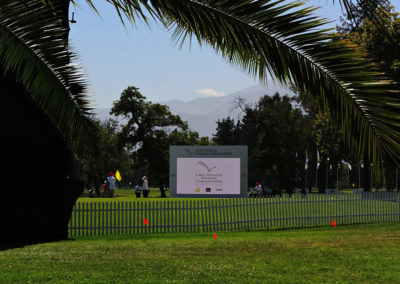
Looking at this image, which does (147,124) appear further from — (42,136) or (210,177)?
(42,136)

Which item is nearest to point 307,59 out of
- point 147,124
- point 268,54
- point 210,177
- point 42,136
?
point 268,54

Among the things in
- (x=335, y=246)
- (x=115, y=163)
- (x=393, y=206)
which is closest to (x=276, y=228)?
(x=393, y=206)

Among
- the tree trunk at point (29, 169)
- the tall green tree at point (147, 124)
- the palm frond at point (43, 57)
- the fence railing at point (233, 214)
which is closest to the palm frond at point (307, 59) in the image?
the palm frond at point (43, 57)

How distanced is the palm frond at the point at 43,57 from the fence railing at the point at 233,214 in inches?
441

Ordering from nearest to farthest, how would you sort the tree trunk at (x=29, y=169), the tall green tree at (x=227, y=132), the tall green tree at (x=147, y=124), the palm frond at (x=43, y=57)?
the palm frond at (x=43, y=57) → the tree trunk at (x=29, y=169) → the tall green tree at (x=147, y=124) → the tall green tree at (x=227, y=132)

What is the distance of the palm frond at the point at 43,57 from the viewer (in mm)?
5941

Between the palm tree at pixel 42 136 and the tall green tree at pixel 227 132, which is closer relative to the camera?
the palm tree at pixel 42 136

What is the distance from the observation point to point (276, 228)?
2227cm

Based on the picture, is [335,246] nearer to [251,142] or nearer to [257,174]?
[257,174]

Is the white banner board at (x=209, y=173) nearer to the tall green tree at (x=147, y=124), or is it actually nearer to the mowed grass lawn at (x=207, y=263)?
the tall green tree at (x=147, y=124)

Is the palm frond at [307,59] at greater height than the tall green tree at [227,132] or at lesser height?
lesser

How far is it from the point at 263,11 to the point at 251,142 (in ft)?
401

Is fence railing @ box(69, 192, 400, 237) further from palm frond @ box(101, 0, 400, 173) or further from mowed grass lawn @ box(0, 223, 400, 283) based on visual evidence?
palm frond @ box(101, 0, 400, 173)

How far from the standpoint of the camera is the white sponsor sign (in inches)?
2072
